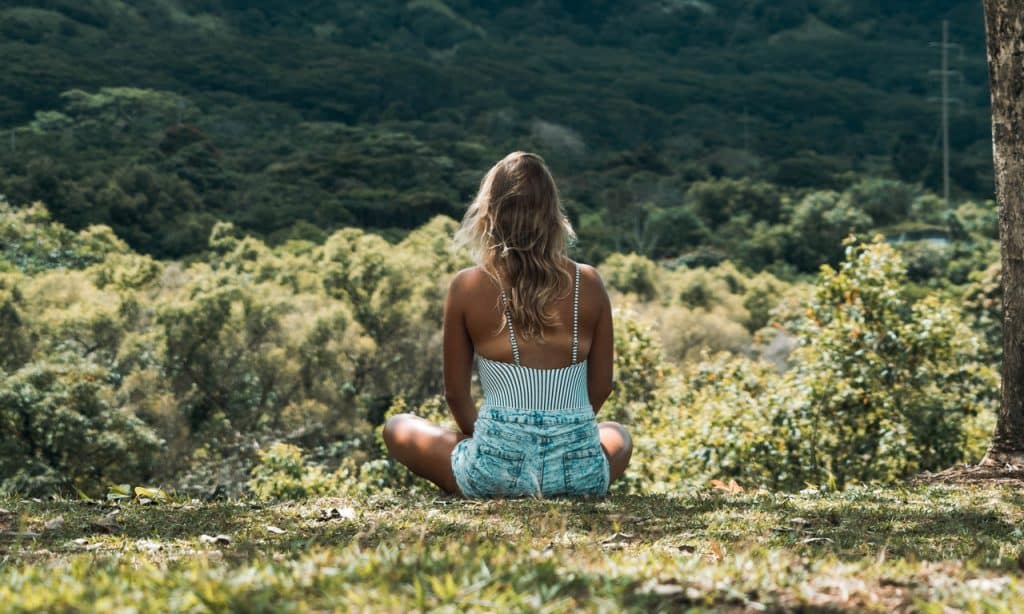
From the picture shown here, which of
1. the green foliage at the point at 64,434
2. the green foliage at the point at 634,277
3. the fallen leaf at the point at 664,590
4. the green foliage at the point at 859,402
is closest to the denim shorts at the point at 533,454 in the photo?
the fallen leaf at the point at 664,590

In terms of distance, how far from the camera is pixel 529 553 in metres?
3.47

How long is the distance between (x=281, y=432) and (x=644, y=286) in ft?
96.1

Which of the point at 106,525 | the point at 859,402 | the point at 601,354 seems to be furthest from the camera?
the point at 859,402

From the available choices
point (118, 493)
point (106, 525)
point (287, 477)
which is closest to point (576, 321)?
point (106, 525)

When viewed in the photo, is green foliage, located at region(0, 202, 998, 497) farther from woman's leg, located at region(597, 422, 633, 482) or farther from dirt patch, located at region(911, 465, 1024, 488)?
dirt patch, located at region(911, 465, 1024, 488)

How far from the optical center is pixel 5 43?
110 metres

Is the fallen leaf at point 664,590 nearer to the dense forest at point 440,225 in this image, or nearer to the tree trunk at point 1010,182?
the dense forest at point 440,225

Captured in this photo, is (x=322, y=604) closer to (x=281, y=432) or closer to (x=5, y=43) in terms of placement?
(x=281, y=432)

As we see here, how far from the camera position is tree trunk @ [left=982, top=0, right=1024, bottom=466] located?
635cm

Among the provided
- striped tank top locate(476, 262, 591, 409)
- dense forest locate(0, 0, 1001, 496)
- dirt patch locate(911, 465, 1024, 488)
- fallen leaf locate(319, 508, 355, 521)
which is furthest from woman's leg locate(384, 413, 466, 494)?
dirt patch locate(911, 465, 1024, 488)

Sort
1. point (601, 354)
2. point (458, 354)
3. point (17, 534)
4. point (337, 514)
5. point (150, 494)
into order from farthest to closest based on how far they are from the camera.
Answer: point (150, 494), point (601, 354), point (458, 354), point (337, 514), point (17, 534)

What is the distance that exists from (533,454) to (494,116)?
119 metres

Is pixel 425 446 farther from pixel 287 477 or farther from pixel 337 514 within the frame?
pixel 287 477

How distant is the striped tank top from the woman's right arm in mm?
122
